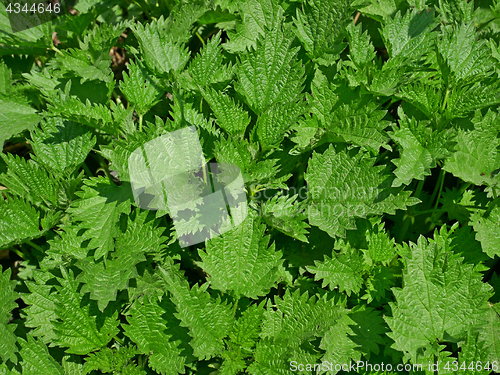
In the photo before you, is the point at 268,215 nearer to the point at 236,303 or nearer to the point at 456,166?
the point at 236,303

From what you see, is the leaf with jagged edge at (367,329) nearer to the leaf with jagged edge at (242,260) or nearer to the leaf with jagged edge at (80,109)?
the leaf with jagged edge at (242,260)

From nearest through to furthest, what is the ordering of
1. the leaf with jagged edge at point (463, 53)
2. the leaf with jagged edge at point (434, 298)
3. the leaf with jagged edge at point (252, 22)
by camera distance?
the leaf with jagged edge at point (434, 298) → the leaf with jagged edge at point (463, 53) → the leaf with jagged edge at point (252, 22)

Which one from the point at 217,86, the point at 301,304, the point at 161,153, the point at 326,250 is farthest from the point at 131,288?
the point at 217,86

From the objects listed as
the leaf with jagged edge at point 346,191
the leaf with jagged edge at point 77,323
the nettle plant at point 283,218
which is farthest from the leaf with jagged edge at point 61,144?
the leaf with jagged edge at point 346,191

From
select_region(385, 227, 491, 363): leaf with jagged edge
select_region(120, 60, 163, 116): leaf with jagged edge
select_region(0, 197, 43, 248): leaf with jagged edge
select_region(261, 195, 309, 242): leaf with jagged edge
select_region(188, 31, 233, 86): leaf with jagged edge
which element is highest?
select_region(188, 31, 233, 86): leaf with jagged edge

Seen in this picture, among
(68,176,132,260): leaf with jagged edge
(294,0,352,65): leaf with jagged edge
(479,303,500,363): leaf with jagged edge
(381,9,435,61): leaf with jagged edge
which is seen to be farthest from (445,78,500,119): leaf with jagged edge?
(68,176,132,260): leaf with jagged edge

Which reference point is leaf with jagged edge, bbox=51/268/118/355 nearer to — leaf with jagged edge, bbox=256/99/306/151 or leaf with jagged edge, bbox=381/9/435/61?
leaf with jagged edge, bbox=256/99/306/151
